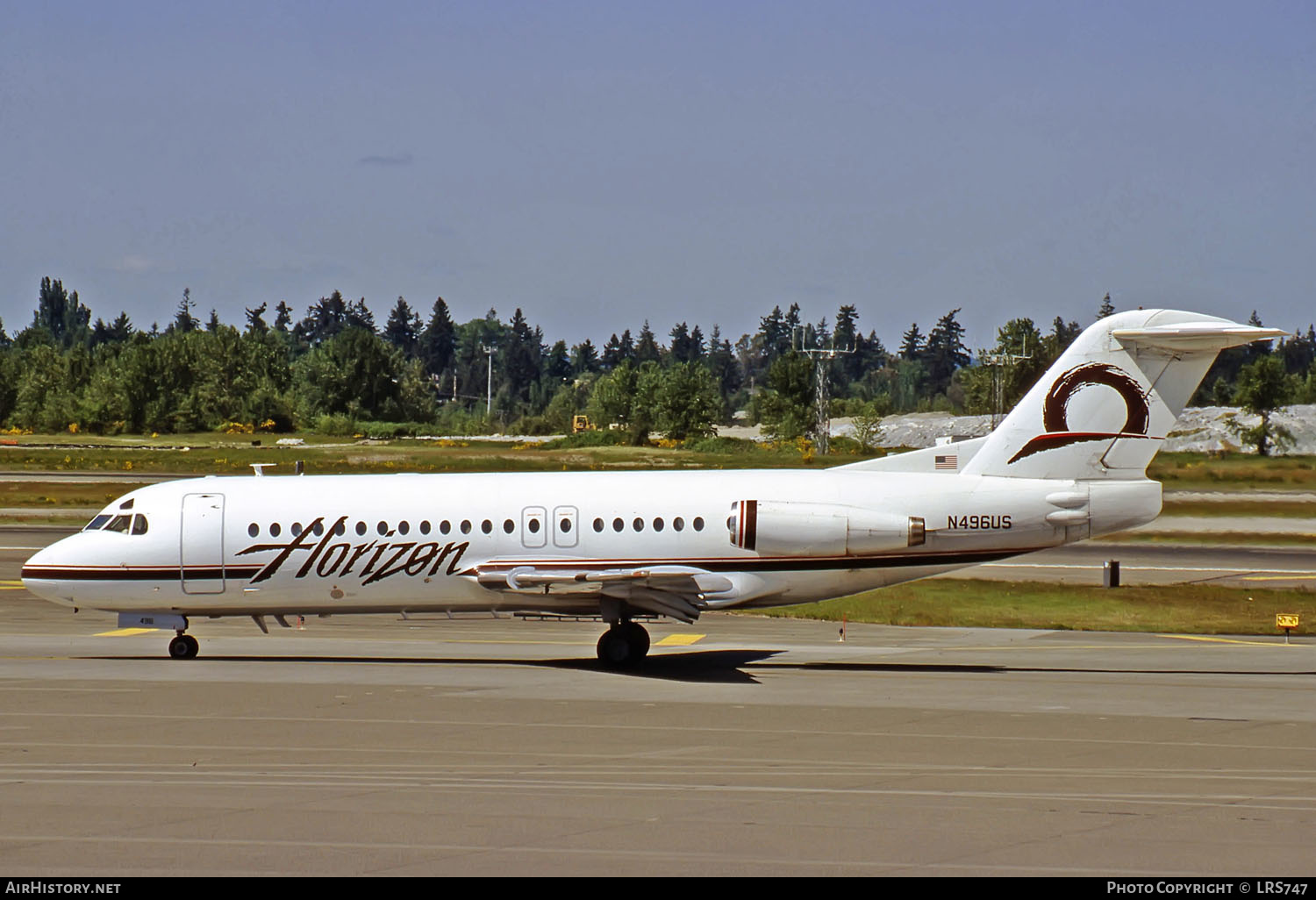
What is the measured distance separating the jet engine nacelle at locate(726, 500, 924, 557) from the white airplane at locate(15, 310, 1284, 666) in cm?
3

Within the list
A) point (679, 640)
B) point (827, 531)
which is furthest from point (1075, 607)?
point (827, 531)

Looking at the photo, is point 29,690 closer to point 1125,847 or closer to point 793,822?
point 793,822

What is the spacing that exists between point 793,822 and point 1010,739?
6107mm

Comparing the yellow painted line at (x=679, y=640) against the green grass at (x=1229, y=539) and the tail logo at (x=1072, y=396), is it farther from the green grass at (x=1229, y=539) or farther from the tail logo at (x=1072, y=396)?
the green grass at (x=1229, y=539)

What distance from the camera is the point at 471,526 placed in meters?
27.0

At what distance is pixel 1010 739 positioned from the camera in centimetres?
1917

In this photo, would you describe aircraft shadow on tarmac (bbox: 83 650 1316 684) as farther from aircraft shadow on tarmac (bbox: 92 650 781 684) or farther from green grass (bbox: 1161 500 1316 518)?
green grass (bbox: 1161 500 1316 518)

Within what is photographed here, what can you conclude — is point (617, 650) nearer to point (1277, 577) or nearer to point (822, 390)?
point (1277, 577)

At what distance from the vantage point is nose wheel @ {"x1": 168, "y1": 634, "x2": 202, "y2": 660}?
2773cm

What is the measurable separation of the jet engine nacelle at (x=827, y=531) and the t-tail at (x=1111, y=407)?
196 cm

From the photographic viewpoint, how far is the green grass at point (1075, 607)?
3344 cm

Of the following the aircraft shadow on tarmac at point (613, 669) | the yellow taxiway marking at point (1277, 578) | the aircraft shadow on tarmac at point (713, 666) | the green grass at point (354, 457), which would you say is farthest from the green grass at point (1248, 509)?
the aircraft shadow on tarmac at point (613, 669)

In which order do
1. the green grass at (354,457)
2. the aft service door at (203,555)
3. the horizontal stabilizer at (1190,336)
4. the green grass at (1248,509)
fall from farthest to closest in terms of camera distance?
the green grass at (354,457), the green grass at (1248,509), the aft service door at (203,555), the horizontal stabilizer at (1190,336)

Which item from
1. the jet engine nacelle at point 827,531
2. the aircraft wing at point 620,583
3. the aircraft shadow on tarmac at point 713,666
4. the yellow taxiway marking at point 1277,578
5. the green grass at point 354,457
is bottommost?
the aircraft shadow on tarmac at point 713,666
